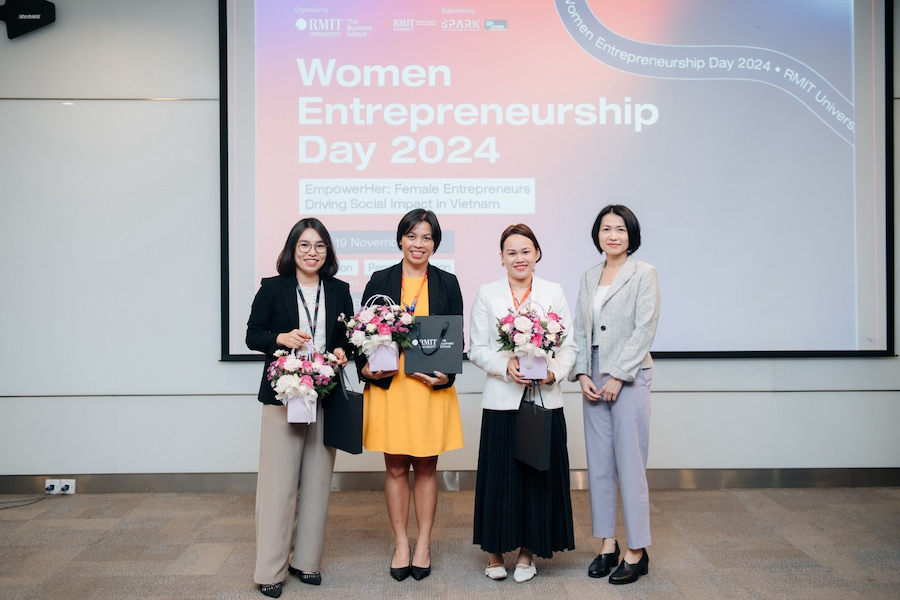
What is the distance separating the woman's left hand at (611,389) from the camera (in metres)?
3.04

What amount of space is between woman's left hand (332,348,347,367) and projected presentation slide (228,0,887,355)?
1583 mm

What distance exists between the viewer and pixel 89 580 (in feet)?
10.2

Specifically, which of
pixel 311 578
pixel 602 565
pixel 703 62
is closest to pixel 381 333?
pixel 311 578

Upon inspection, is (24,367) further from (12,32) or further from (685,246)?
(685,246)

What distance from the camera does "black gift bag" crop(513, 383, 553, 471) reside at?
278 centimetres

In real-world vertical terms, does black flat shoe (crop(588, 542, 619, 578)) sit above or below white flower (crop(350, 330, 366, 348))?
below

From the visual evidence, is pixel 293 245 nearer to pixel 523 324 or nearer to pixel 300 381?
pixel 300 381

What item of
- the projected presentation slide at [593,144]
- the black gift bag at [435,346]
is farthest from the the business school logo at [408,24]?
the black gift bag at [435,346]

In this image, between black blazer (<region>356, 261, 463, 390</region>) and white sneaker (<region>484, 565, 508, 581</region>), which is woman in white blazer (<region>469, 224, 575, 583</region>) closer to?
white sneaker (<region>484, 565, 508, 581</region>)

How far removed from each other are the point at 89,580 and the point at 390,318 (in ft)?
6.26

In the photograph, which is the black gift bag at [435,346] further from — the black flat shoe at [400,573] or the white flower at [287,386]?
the black flat shoe at [400,573]


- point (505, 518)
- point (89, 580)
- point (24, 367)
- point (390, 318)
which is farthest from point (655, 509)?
point (24, 367)

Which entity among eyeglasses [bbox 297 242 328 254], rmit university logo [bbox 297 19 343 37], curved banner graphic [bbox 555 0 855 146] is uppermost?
rmit university logo [bbox 297 19 343 37]

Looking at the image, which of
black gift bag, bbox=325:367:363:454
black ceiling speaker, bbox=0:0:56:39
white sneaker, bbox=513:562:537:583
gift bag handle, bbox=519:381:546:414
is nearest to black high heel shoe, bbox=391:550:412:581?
white sneaker, bbox=513:562:537:583
